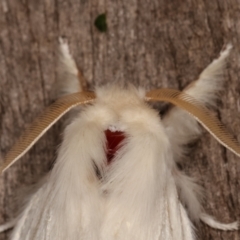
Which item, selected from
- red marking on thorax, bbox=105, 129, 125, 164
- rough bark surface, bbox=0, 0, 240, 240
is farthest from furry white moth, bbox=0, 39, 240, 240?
rough bark surface, bbox=0, 0, 240, 240

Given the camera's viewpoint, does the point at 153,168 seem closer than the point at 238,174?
Yes

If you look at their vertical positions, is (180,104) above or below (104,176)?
above

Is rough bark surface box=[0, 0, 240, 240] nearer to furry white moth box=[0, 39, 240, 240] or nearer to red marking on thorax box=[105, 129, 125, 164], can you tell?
furry white moth box=[0, 39, 240, 240]

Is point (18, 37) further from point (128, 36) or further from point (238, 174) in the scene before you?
point (238, 174)

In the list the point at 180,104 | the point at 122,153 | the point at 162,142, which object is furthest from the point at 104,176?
the point at 180,104

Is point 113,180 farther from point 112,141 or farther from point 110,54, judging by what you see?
point 110,54

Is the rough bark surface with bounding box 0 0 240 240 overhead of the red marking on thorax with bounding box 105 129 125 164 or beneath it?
overhead

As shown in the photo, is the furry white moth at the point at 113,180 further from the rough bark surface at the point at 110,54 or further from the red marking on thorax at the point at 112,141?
the rough bark surface at the point at 110,54
